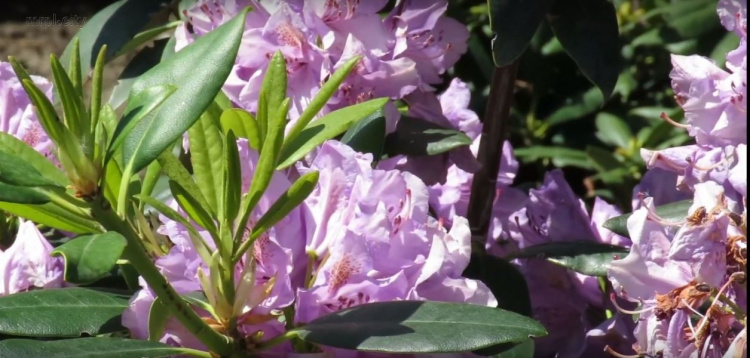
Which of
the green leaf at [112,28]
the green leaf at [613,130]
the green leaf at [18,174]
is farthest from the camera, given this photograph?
the green leaf at [613,130]

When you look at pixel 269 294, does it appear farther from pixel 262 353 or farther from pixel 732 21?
pixel 732 21

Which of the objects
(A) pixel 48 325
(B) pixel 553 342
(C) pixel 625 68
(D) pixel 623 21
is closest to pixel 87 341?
(A) pixel 48 325

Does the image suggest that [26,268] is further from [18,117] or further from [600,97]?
[600,97]

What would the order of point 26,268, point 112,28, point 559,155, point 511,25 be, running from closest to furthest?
point 26,268
point 511,25
point 112,28
point 559,155

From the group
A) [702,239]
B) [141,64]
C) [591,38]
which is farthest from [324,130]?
[141,64]

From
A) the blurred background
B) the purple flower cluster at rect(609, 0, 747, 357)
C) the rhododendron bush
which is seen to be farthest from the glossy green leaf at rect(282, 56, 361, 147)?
the blurred background

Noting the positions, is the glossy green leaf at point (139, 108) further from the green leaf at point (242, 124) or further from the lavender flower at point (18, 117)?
the lavender flower at point (18, 117)

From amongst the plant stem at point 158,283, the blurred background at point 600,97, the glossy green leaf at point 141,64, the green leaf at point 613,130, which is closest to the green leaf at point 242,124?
the plant stem at point 158,283

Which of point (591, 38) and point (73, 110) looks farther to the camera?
point (591, 38)
